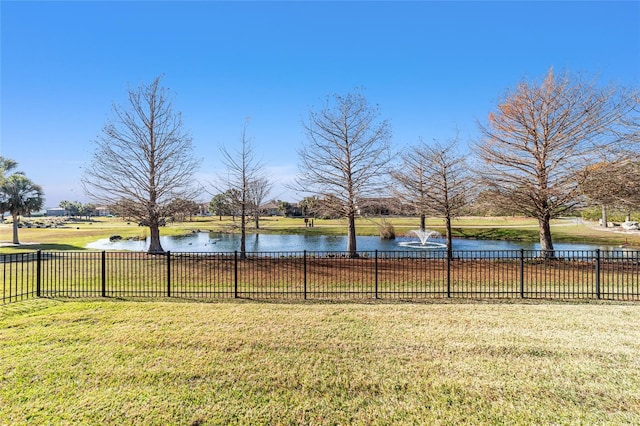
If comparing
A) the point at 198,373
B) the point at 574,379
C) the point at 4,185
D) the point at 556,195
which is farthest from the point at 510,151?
the point at 4,185

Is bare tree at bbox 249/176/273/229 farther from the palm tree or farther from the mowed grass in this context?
the palm tree

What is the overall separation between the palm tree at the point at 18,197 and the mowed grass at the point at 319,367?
31.6 meters

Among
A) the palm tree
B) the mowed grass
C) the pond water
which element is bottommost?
the pond water

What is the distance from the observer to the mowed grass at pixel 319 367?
359 cm

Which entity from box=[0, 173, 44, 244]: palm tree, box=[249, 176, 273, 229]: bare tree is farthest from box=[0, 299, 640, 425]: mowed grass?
box=[0, 173, 44, 244]: palm tree

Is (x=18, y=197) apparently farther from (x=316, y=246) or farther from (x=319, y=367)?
(x=319, y=367)

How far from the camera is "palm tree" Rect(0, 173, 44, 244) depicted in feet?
96.1

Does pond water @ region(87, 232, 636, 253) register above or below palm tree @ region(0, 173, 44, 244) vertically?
below

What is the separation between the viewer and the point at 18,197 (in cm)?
2997

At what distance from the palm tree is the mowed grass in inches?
1243

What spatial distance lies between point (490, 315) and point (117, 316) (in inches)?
326

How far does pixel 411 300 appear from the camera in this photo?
8508 mm

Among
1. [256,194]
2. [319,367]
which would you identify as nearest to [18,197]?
[256,194]

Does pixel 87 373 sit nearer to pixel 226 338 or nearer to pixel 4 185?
pixel 226 338
